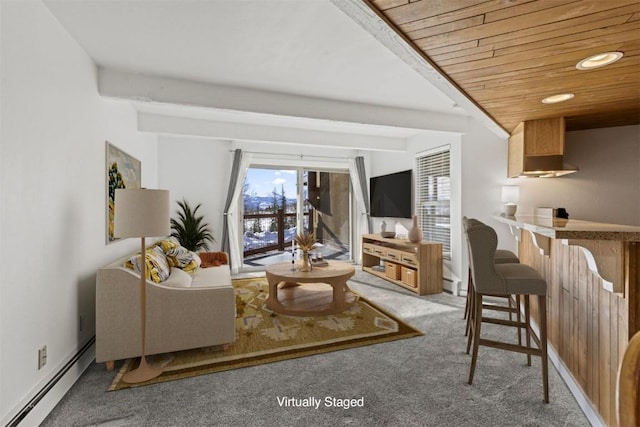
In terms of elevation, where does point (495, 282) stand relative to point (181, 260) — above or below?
above

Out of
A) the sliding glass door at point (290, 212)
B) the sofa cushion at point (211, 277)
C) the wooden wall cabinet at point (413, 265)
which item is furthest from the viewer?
the sliding glass door at point (290, 212)

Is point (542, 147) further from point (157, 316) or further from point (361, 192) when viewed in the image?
point (157, 316)

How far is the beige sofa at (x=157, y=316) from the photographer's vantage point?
2.29 meters

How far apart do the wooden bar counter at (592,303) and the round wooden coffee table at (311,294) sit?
78.0 inches

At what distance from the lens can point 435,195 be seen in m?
4.91

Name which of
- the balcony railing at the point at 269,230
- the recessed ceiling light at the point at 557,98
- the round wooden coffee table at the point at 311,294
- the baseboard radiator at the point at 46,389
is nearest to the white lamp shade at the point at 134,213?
the baseboard radiator at the point at 46,389

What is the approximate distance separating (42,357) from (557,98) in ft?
13.7

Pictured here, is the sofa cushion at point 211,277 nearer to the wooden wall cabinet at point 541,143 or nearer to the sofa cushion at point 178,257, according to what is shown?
the sofa cushion at point 178,257

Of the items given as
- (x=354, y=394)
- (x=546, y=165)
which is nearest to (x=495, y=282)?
(x=354, y=394)

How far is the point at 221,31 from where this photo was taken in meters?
2.14

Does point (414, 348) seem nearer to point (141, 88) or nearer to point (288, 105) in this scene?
point (288, 105)

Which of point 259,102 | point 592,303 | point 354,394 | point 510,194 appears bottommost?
point 354,394

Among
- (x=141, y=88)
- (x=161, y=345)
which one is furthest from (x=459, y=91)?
(x=161, y=345)

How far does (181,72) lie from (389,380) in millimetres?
3172
